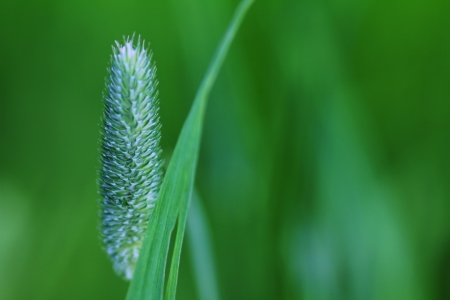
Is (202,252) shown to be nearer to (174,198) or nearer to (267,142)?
(267,142)

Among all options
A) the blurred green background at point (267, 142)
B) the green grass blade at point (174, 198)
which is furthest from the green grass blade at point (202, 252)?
the green grass blade at point (174, 198)

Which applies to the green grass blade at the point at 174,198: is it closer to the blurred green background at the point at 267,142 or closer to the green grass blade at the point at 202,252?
the green grass blade at the point at 202,252

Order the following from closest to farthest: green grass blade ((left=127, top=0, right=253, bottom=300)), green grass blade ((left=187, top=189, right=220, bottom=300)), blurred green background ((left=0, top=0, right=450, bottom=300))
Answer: green grass blade ((left=127, top=0, right=253, bottom=300)) → green grass blade ((left=187, top=189, right=220, bottom=300)) → blurred green background ((left=0, top=0, right=450, bottom=300))

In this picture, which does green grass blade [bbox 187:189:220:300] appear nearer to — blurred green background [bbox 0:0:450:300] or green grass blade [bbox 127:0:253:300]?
blurred green background [bbox 0:0:450:300]

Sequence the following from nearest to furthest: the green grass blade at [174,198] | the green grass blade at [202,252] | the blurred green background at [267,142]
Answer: the green grass blade at [174,198], the green grass blade at [202,252], the blurred green background at [267,142]

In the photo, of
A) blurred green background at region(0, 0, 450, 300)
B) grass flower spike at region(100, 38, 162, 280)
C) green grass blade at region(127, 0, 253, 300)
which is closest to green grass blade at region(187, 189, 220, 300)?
blurred green background at region(0, 0, 450, 300)
